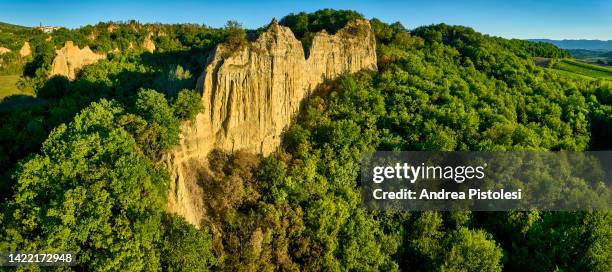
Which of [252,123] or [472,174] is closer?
[252,123]

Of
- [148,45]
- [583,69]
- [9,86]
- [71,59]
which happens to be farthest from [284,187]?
[583,69]

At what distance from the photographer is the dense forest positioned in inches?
861

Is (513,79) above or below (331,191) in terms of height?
above

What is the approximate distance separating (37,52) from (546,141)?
59485mm

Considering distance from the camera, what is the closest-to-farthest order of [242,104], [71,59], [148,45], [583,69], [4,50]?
[242,104]
[4,50]
[71,59]
[148,45]
[583,69]

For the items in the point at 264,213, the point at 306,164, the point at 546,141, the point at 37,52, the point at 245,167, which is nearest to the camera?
the point at 264,213

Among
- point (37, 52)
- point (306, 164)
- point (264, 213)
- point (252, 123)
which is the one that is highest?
point (37, 52)

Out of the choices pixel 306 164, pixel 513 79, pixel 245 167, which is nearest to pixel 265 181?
pixel 245 167

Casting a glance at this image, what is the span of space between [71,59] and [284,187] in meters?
39.3

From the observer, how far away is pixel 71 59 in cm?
5356

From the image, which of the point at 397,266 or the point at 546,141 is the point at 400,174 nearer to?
the point at 397,266

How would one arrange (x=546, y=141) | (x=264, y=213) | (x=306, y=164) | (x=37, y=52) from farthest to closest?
(x=37, y=52), (x=546, y=141), (x=306, y=164), (x=264, y=213)

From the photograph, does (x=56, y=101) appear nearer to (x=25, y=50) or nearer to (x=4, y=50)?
(x=4, y=50)

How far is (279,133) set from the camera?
31.9 metres
